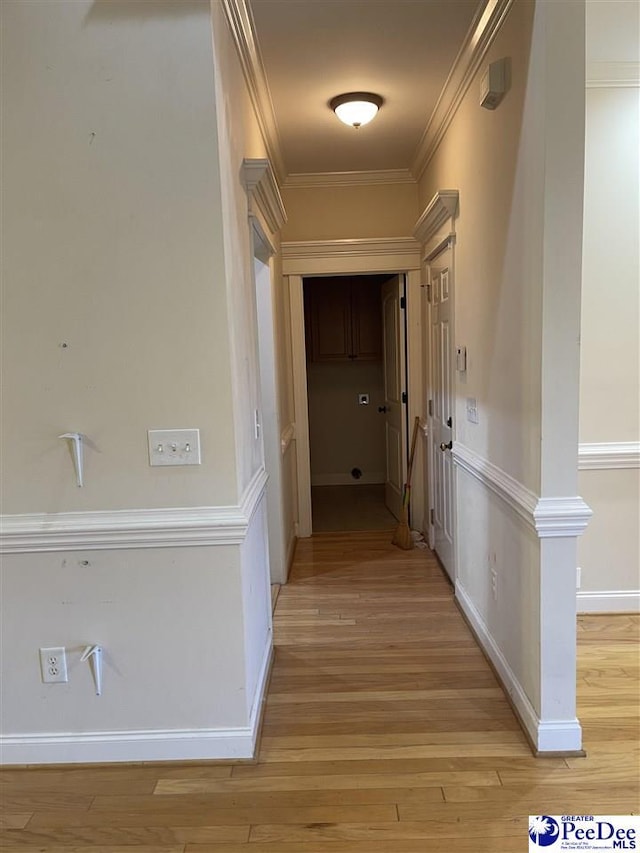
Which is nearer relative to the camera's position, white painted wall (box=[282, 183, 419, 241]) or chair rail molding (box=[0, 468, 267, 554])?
chair rail molding (box=[0, 468, 267, 554])

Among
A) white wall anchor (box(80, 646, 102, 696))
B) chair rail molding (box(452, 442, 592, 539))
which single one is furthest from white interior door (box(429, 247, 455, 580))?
white wall anchor (box(80, 646, 102, 696))

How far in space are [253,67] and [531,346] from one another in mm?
1743

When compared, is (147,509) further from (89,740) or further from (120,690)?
(89,740)

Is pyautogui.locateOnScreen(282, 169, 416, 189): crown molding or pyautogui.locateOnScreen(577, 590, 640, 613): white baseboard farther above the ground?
pyautogui.locateOnScreen(282, 169, 416, 189): crown molding

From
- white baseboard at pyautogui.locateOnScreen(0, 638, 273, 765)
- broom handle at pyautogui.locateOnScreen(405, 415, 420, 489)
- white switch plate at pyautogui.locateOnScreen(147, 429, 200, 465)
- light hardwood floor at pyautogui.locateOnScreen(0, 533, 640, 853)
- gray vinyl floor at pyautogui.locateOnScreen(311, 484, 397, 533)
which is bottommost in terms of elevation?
light hardwood floor at pyautogui.locateOnScreen(0, 533, 640, 853)

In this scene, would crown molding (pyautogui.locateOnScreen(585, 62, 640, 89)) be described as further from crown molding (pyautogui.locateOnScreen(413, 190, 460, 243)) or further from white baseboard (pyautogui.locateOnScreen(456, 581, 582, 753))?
white baseboard (pyautogui.locateOnScreen(456, 581, 582, 753))

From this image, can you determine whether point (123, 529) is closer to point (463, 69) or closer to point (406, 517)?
point (463, 69)

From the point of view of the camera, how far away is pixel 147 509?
1924 millimetres

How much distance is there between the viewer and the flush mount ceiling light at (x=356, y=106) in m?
2.90

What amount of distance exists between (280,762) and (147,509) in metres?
1.00

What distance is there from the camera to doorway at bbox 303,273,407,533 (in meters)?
5.21

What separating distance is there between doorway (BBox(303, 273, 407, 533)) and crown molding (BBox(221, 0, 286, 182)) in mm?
2051
